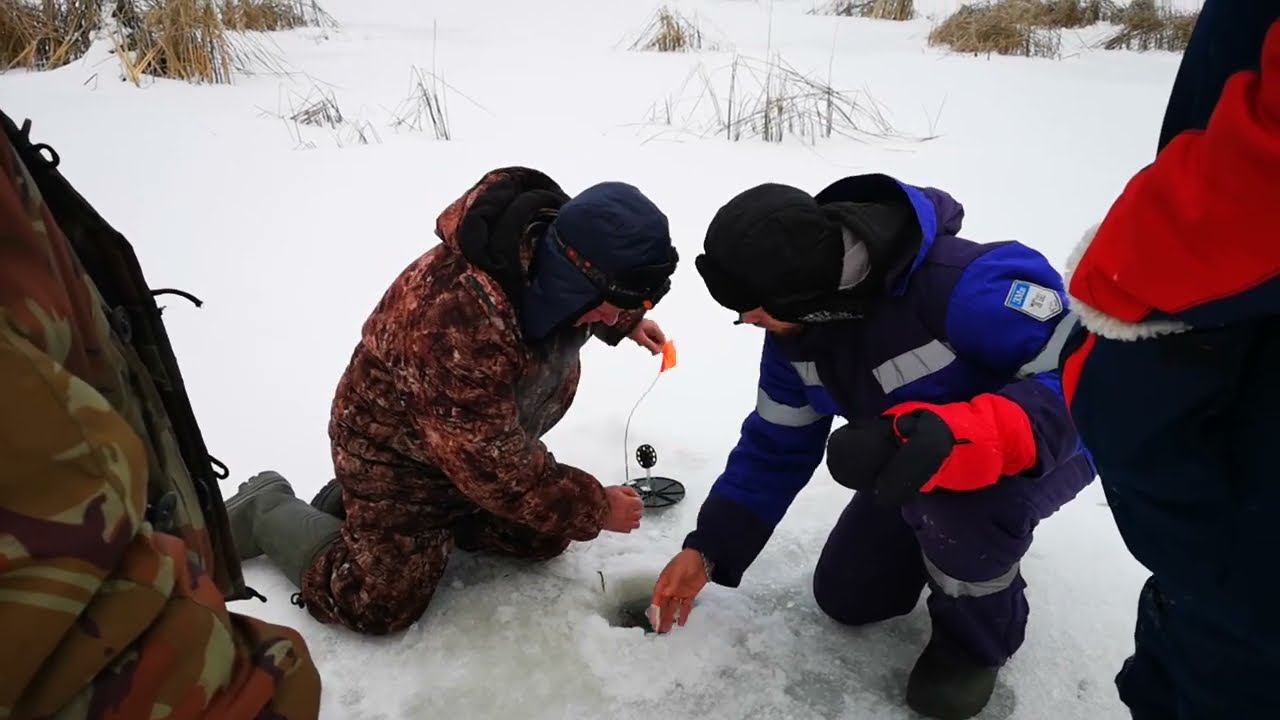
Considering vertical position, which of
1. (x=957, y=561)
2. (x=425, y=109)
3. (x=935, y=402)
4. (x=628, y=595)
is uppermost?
(x=425, y=109)

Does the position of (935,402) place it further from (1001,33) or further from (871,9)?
(871,9)

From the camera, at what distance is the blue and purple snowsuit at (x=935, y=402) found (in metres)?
1.61

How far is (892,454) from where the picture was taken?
1506mm

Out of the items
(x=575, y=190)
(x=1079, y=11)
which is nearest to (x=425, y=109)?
(x=575, y=190)

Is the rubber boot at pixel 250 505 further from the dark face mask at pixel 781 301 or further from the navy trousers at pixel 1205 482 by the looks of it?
the navy trousers at pixel 1205 482

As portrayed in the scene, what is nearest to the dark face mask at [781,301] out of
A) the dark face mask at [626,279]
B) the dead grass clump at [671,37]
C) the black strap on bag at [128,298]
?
the dark face mask at [626,279]

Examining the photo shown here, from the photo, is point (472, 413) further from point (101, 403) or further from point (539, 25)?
point (539, 25)

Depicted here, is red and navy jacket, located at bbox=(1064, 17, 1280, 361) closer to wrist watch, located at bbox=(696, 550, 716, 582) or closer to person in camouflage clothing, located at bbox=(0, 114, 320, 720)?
person in camouflage clothing, located at bbox=(0, 114, 320, 720)

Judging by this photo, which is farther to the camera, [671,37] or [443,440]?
[671,37]

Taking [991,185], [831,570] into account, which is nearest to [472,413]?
[831,570]

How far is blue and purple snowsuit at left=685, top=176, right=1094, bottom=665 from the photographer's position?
161cm

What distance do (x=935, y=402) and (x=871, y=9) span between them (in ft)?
26.1

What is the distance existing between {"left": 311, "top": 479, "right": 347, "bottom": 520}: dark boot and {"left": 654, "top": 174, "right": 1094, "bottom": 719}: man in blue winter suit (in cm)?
99

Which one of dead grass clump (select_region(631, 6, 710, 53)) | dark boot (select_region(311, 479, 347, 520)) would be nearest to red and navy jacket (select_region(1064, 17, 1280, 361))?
dark boot (select_region(311, 479, 347, 520))
